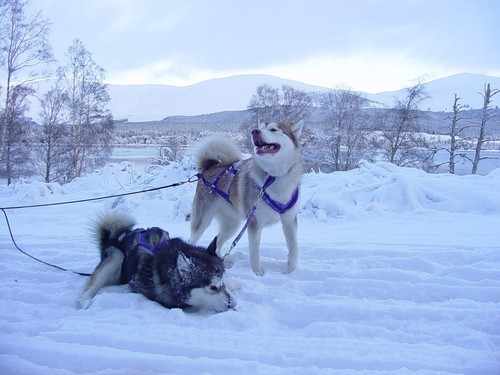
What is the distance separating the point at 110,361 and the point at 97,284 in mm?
1063

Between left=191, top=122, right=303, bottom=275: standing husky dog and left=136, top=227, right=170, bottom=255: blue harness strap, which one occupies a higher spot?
left=191, top=122, right=303, bottom=275: standing husky dog

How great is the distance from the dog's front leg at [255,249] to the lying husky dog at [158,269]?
662 mm

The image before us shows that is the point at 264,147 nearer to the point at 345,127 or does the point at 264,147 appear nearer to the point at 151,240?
the point at 151,240

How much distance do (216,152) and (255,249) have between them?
1.47 m

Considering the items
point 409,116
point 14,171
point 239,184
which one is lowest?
point 14,171

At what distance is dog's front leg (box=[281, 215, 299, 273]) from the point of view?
350 cm

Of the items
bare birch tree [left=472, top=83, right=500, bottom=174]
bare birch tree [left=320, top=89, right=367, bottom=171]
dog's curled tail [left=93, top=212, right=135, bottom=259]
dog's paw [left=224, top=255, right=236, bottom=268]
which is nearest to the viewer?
dog's curled tail [left=93, top=212, right=135, bottom=259]

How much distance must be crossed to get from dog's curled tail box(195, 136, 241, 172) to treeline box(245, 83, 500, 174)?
2015cm

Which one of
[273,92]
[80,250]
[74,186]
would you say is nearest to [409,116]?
[273,92]

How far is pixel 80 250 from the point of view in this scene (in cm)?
424

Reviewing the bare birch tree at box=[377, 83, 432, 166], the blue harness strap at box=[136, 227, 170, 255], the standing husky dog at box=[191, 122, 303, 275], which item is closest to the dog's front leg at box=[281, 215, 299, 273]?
the standing husky dog at box=[191, 122, 303, 275]

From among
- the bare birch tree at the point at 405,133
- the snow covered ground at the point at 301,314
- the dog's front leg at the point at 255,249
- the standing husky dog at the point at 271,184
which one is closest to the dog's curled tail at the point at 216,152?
the standing husky dog at the point at 271,184

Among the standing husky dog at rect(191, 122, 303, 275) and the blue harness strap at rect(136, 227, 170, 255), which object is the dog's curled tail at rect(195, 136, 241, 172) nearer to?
the standing husky dog at rect(191, 122, 303, 275)

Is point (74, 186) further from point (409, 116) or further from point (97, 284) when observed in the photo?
point (409, 116)
